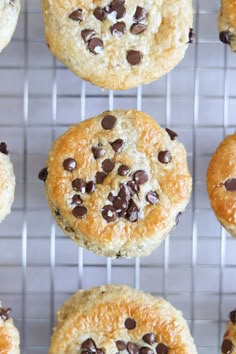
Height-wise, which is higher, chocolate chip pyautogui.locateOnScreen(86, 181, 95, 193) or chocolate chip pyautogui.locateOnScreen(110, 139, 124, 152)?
chocolate chip pyautogui.locateOnScreen(110, 139, 124, 152)

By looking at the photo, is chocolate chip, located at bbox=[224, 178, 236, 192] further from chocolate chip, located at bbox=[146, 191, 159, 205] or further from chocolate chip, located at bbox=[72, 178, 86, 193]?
chocolate chip, located at bbox=[72, 178, 86, 193]

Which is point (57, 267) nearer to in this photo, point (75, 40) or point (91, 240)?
point (91, 240)

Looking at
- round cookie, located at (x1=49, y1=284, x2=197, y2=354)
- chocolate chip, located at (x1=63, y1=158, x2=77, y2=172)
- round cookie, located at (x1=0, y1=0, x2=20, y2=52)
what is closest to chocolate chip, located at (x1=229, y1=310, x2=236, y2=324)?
round cookie, located at (x1=49, y1=284, x2=197, y2=354)

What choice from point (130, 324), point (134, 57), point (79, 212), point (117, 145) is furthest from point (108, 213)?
point (134, 57)

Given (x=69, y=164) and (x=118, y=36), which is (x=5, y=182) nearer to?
(x=69, y=164)

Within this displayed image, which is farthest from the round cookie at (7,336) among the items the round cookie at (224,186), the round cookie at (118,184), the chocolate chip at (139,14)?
the chocolate chip at (139,14)
